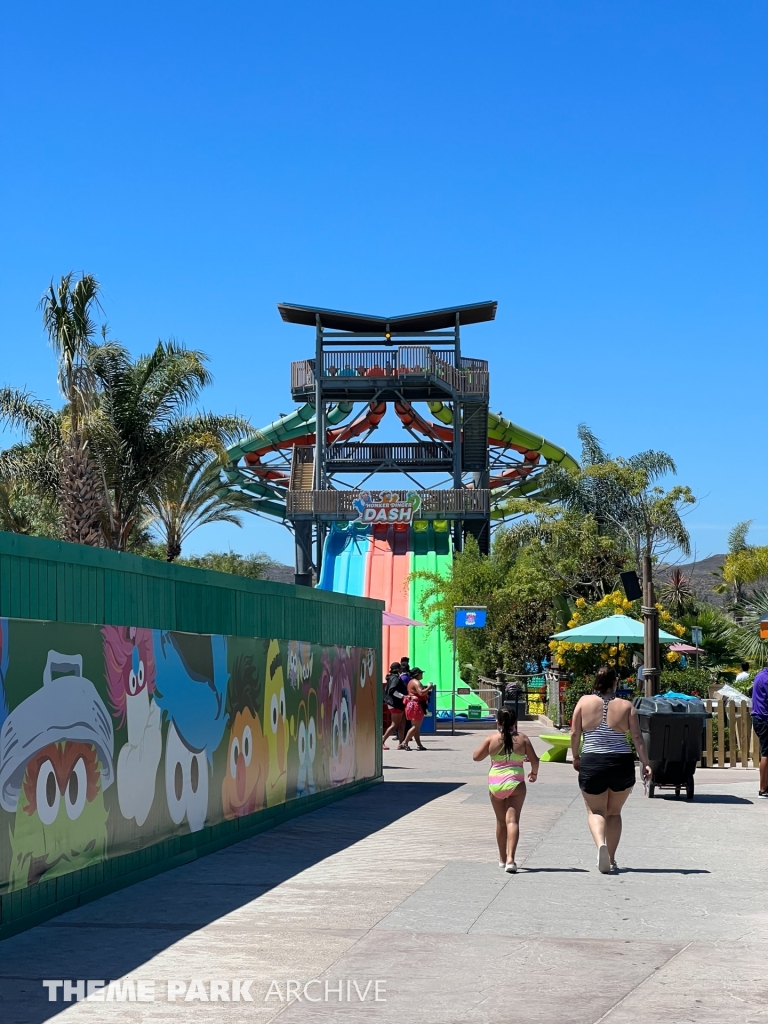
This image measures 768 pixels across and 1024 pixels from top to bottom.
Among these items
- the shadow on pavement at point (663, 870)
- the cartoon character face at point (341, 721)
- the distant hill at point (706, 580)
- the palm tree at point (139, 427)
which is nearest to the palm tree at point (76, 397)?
the palm tree at point (139, 427)

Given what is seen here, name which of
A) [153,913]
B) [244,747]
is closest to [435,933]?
[153,913]

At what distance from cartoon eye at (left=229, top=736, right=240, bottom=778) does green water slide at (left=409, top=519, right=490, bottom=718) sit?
78.3ft

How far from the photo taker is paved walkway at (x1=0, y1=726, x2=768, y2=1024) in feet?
19.8

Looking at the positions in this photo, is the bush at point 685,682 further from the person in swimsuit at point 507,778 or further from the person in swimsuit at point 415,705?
the person in swimsuit at point 507,778

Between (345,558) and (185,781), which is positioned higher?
(345,558)

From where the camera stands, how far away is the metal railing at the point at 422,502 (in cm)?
4803

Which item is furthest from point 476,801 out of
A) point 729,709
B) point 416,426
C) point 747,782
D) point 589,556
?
point 416,426

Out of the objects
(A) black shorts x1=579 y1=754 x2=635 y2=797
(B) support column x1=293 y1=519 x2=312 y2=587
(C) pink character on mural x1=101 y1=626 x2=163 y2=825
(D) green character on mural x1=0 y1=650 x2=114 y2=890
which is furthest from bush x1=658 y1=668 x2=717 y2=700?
(B) support column x1=293 y1=519 x2=312 y2=587

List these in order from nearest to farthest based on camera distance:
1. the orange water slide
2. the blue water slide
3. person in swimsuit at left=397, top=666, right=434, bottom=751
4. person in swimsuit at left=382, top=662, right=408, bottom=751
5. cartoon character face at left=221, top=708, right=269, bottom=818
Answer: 1. cartoon character face at left=221, top=708, right=269, bottom=818
2. person in swimsuit at left=397, top=666, right=434, bottom=751
3. person in swimsuit at left=382, top=662, right=408, bottom=751
4. the orange water slide
5. the blue water slide

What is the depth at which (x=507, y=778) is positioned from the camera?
10062 millimetres

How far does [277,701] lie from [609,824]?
180 inches

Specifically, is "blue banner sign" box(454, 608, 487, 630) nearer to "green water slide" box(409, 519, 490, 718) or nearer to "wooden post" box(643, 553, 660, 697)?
"green water slide" box(409, 519, 490, 718)

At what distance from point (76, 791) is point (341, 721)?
768 cm

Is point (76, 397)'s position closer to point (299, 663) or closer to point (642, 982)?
point (299, 663)
